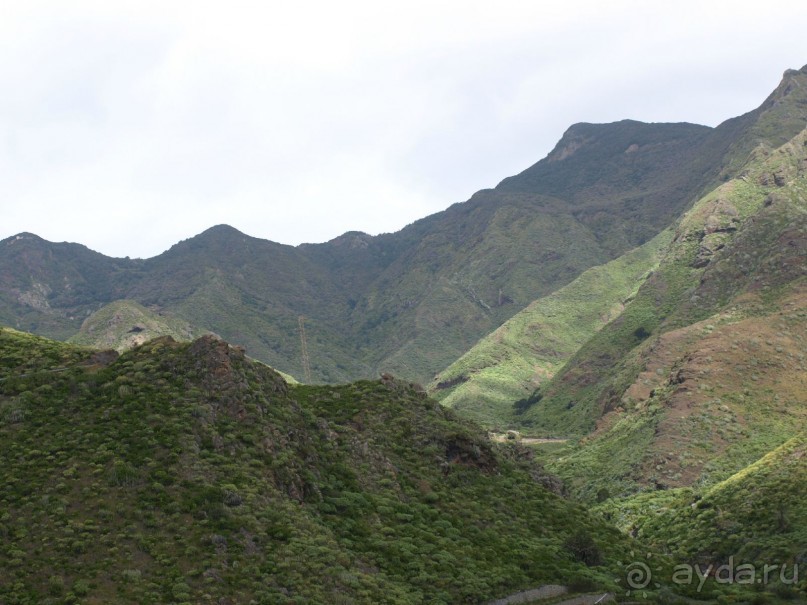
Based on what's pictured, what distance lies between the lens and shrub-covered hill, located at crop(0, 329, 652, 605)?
1447 inches

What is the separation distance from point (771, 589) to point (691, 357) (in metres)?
62.6

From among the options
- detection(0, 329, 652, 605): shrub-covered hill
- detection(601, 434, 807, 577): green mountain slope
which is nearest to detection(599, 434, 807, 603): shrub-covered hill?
detection(601, 434, 807, 577): green mountain slope

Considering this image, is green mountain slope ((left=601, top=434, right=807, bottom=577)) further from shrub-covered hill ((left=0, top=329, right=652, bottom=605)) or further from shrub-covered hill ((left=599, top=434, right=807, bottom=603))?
shrub-covered hill ((left=0, top=329, right=652, bottom=605))

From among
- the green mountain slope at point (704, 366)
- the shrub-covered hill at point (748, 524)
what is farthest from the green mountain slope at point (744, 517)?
the green mountain slope at point (704, 366)

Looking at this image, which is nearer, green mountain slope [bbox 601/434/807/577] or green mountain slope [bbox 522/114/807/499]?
green mountain slope [bbox 601/434/807/577]

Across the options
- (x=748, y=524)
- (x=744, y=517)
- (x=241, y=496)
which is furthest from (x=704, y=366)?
(x=241, y=496)

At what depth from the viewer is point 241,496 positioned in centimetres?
4216

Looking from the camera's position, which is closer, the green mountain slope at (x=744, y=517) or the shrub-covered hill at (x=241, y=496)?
Answer: the shrub-covered hill at (x=241, y=496)

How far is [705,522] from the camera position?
223 ft

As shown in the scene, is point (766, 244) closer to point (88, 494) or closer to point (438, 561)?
point (438, 561)

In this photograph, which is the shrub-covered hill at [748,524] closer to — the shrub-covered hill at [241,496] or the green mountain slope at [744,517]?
the green mountain slope at [744,517]

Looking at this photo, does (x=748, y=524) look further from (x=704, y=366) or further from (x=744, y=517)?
(x=704, y=366)

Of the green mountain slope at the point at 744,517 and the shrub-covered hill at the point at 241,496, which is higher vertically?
the shrub-covered hill at the point at 241,496

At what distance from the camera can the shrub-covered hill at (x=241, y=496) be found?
36.8m
